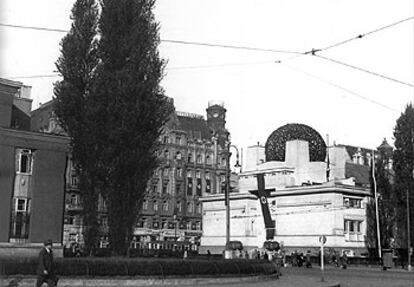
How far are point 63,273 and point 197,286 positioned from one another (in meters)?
5.42

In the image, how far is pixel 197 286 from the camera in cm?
2369

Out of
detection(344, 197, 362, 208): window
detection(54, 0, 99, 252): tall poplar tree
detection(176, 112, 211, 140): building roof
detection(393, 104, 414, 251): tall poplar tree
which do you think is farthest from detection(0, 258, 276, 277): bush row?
detection(176, 112, 211, 140): building roof

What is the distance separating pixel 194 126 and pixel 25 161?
70.1 meters

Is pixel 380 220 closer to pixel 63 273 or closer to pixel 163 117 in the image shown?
pixel 163 117

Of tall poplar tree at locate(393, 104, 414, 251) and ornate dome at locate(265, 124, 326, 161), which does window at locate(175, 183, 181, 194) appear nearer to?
ornate dome at locate(265, 124, 326, 161)

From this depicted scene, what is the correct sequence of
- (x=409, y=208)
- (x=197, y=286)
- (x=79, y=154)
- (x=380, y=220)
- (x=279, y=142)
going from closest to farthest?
(x=197, y=286) < (x=79, y=154) < (x=409, y=208) < (x=380, y=220) < (x=279, y=142)

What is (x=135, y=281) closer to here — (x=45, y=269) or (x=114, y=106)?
(x=45, y=269)

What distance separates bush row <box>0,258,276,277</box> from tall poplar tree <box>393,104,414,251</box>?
2934 cm

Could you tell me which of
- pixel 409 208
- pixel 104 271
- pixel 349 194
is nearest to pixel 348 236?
pixel 349 194

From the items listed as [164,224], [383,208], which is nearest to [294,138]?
[383,208]

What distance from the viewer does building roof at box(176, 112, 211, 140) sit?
96875mm

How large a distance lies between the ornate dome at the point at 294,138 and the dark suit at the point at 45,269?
57308 mm

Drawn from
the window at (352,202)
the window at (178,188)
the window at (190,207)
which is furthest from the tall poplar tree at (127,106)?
the window at (190,207)

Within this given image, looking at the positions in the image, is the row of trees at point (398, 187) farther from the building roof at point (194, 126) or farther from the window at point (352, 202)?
the building roof at point (194, 126)
